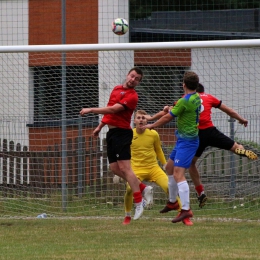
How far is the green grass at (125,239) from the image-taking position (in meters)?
8.45

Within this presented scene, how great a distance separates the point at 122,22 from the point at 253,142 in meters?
2.93

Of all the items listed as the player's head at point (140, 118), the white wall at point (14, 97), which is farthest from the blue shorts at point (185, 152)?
the white wall at point (14, 97)

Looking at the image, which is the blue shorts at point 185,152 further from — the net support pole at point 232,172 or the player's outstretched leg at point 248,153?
the net support pole at point 232,172

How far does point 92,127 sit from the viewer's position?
45.9ft

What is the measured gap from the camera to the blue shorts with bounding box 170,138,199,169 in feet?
34.7

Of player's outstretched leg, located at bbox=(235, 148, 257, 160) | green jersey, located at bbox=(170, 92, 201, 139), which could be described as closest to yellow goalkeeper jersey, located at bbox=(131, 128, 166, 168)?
player's outstretched leg, located at bbox=(235, 148, 257, 160)

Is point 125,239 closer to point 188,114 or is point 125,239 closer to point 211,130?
point 188,114

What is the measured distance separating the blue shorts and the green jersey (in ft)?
0.26

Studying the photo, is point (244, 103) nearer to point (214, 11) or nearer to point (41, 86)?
point (41, 86)

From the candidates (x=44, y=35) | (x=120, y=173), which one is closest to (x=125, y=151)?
(x=120, y=173)

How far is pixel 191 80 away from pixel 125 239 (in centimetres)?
223

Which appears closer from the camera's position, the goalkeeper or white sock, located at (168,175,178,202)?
white sock, located at (168,175,178,202)

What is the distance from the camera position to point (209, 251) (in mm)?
8570

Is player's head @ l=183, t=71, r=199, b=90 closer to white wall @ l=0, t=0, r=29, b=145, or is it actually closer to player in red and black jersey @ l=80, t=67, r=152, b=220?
player in red and black jersey @ l=80, t=67, r=152, b=220
